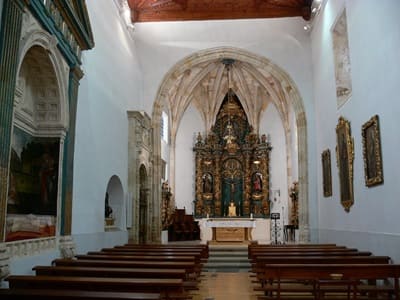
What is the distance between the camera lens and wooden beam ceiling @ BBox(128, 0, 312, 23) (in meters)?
14.7

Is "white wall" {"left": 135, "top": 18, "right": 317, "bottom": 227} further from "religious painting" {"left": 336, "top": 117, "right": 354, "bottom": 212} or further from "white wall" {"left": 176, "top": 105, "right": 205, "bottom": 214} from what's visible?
"white wall" {"left": 176, "top": 105, "right": 205, "bottom": 214}

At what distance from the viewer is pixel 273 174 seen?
22.4 metres

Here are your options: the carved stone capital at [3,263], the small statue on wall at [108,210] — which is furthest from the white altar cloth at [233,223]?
the carved stone capital at [3,263]

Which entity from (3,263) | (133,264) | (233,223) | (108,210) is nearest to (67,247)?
(133,264)

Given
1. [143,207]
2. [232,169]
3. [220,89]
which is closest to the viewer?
[143,207]

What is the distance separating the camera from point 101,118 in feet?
34.1

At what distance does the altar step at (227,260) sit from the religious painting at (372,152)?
4.93 metres

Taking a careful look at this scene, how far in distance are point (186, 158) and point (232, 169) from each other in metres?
2.55

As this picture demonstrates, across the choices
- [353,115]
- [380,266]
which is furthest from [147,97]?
→ [380,266]

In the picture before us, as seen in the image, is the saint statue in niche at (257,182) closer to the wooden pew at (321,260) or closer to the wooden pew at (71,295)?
the wooden pew at (321,260)

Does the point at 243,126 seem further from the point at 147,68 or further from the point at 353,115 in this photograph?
the point at 353,115

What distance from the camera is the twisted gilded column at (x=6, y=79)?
213 inches

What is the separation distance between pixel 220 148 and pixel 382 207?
15295 millimetres

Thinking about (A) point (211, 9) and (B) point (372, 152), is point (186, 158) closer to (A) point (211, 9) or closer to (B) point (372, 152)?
(A) point (211, 9)
